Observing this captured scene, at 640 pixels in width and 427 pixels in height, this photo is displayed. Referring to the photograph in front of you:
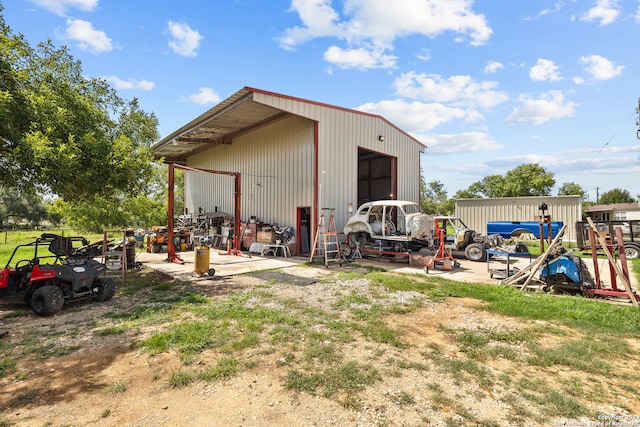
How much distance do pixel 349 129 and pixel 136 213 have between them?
700 inches

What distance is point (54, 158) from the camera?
5.52m

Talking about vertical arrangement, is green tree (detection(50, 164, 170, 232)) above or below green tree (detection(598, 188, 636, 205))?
below

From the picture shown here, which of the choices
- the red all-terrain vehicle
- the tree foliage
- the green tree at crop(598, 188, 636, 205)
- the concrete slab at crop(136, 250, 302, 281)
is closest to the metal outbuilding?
the concrete slab at crop(136, 250, 302, 281)

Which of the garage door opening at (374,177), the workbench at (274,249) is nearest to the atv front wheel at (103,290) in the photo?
the workbench at (274,249)

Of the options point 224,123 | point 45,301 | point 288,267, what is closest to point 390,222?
point 288,267

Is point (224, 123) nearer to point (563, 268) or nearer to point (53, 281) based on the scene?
point (53, 281)

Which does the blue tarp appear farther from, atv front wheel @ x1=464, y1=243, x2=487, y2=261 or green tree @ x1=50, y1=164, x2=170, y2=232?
green tree @ x1=50, y1=164, x2=170, y2=232

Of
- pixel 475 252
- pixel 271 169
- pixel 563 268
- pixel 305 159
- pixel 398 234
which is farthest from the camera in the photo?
pixel 271 169

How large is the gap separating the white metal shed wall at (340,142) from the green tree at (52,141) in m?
4.53

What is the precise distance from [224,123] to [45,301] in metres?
10.3

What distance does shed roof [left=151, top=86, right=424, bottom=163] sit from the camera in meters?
10.7

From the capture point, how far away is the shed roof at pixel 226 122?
10.7 meters

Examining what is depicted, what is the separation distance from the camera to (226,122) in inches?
539

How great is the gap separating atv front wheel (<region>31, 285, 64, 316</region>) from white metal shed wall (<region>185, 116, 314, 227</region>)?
809 cm
